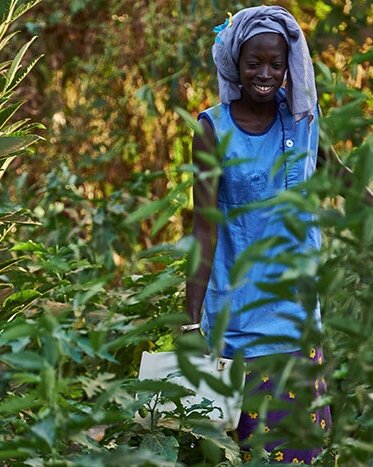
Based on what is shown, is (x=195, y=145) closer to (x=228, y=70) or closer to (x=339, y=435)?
(x=228, y=70)

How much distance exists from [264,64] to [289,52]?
3.2 inches

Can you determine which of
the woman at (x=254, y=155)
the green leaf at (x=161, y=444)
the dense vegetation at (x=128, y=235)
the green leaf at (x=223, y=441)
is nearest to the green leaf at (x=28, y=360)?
the dense vegetation at (x=128, y=235)

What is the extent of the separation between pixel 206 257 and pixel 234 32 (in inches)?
23.7

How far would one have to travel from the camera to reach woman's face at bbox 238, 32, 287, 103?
3.25m

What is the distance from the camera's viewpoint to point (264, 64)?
10.7 feet

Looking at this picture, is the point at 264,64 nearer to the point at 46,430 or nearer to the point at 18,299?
the point at 18,299

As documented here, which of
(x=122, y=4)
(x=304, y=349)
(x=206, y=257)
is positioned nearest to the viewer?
(x=304, y=349)

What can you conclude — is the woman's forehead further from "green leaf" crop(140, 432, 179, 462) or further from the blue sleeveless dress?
"green leaf" crop(140, 432, 179, 462)

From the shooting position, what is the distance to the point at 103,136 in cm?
734

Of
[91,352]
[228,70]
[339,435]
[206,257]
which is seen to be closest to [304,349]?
[339,435]

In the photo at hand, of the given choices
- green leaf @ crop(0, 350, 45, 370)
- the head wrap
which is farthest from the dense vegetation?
the head wrap

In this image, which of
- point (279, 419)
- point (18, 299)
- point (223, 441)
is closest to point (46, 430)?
point (223, 441)

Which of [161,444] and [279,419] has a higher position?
[161,444]

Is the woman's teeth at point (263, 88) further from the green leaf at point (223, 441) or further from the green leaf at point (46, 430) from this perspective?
the green leaf at point (46, 430)
